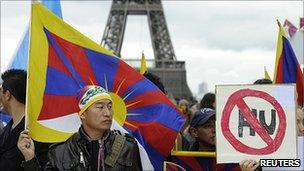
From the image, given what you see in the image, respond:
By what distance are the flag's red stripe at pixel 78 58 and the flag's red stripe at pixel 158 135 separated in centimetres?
48

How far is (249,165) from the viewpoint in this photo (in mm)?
3734

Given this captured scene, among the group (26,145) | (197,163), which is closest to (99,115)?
(26,145)

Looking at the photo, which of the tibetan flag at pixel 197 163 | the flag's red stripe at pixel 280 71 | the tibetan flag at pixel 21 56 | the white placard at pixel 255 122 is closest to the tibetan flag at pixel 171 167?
the tibetan flag at pixel 197 163

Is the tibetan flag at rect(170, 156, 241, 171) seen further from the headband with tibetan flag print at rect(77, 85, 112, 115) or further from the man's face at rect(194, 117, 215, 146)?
the headband with tibetan flag print at rect(77, 85, 112, 115)

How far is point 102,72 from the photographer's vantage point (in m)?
4.69

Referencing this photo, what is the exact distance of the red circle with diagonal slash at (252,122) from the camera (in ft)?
12.5

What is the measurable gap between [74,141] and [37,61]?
85cm

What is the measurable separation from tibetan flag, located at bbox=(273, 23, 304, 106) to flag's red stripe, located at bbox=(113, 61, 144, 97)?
1.32 m

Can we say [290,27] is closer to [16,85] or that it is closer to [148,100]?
[148,100]

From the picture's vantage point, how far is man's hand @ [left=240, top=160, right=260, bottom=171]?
373 cm

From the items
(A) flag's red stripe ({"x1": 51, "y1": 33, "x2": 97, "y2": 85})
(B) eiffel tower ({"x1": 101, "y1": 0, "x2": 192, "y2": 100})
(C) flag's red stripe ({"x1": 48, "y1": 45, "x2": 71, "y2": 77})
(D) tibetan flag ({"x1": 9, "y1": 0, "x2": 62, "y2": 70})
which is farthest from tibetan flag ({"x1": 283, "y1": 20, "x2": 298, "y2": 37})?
(B) eiffel tower ({"x1": 101, "y1": 0, "x2": 192, "y2": 100})

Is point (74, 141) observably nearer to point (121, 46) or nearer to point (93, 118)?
point (93, 118)

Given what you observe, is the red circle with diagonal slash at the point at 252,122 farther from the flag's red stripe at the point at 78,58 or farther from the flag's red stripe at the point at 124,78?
the flag's red stripe at the point at 78,58

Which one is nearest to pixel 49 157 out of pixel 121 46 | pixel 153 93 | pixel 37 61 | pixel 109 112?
pixel 109 112
